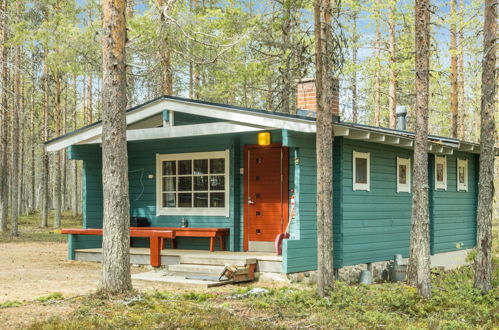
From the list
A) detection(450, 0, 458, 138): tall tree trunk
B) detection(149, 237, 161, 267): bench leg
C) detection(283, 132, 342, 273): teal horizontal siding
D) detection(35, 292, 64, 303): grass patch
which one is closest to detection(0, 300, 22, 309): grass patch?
detection(35, 292, 64, 303): grass patch

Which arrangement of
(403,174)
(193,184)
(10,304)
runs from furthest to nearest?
1. (403,174)
2. (193,184)
3. (10,304)

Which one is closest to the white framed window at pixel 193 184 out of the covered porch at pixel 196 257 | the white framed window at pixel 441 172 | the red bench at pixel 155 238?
the covered porch at pixel 196 257

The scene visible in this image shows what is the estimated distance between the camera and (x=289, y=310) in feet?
26.0

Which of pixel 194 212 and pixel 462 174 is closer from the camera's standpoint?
pixel 194 212

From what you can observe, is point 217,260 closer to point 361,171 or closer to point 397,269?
point 361,171

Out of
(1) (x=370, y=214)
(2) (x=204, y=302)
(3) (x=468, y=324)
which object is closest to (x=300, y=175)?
(1) (x=370, y=214)

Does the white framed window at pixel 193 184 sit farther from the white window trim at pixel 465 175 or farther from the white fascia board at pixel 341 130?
the white window trim at pixel 465 175

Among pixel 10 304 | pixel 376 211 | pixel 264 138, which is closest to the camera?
pixel 10 304

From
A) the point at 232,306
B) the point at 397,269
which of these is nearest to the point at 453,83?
the point at 397,269

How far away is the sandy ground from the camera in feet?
23.2

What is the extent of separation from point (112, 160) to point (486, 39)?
257 inches

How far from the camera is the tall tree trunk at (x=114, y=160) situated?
7.83m

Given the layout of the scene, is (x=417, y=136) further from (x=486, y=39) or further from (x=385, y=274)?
(x=385, y=274)

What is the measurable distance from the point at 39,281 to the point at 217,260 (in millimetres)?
3074
